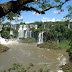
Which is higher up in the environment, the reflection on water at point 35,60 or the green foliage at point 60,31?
the green foliage at point 60,31

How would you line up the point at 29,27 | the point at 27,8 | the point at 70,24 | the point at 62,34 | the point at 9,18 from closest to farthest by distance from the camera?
the point at 27,8 → the point at 9,18 → the point at 62,34 → the point at 70,24 → the point at 29,27

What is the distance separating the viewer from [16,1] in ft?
7.26

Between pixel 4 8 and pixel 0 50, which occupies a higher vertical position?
pixel 4 8

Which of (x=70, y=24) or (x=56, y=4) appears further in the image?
(x=70, y=24)

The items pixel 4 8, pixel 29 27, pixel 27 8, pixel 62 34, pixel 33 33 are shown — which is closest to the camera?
pixel 4 8

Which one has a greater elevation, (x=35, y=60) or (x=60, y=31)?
(x=60, y=31)

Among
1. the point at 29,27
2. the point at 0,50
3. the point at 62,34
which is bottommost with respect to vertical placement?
the point at 0,50

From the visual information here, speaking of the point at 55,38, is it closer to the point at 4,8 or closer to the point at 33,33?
the point at 33,33

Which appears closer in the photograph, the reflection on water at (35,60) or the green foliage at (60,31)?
the reflection on water at (35,60)

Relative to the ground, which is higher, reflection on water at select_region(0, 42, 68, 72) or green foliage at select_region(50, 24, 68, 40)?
green foliage at select_region(50, 24, 68, 40)

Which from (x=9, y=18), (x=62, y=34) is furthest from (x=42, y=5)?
(x=62, y=34)

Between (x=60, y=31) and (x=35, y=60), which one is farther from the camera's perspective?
(x=60, y=31)

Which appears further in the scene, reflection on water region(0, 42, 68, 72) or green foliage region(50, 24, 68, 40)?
green foliage region(50, 24, 68, 40)

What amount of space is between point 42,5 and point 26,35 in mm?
42853
